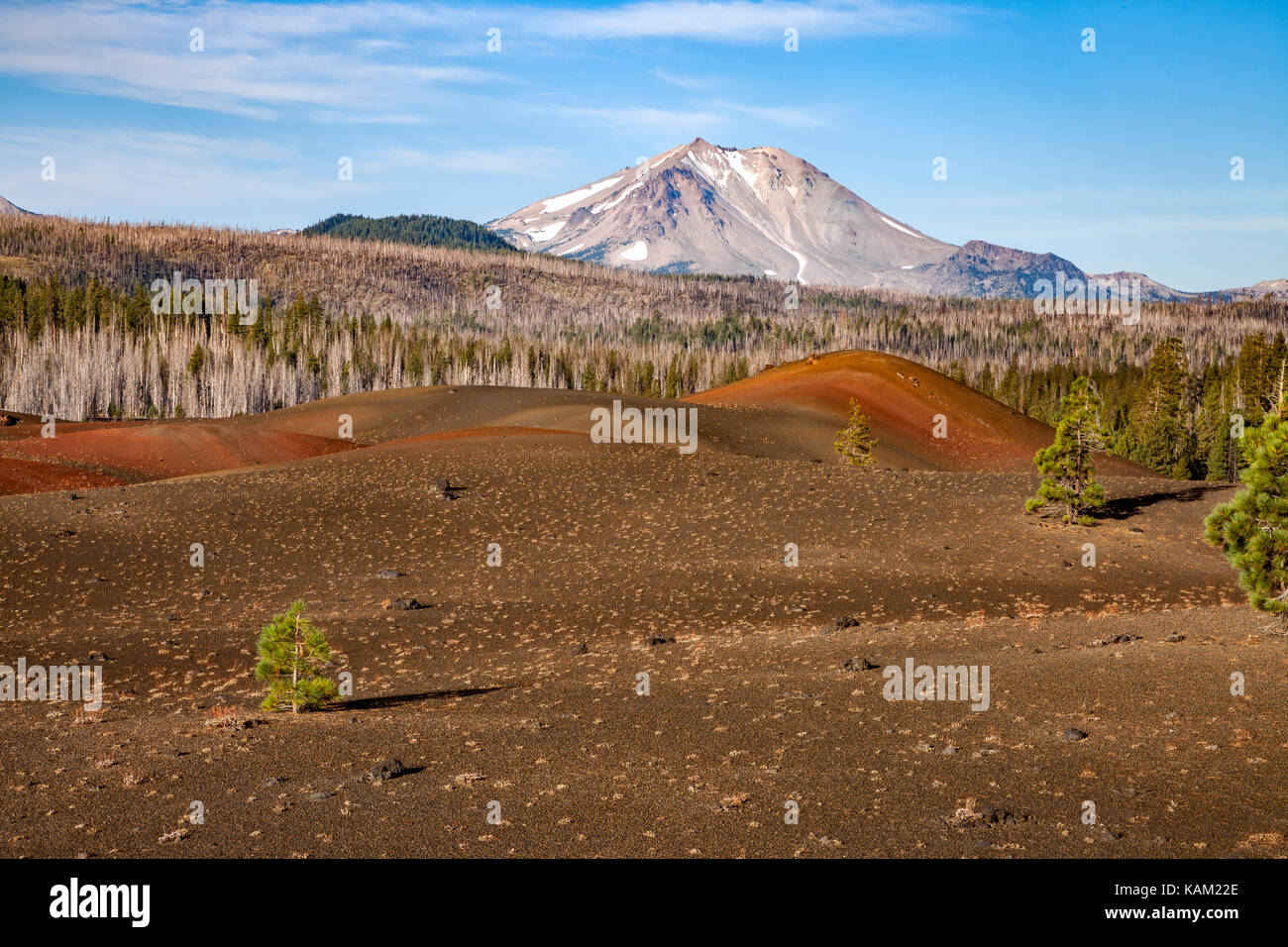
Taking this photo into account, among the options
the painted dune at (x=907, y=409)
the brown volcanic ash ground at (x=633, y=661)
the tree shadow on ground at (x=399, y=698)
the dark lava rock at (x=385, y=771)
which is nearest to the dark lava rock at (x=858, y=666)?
the brown volcanic ash ground at (x=633, y=661)

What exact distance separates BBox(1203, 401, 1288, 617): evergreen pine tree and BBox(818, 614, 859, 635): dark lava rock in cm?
741

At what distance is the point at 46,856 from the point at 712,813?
6.85 meters

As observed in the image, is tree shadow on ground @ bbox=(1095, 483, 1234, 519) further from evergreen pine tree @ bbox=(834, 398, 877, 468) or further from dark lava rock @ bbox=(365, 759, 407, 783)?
dark lava rock @ bbox=(365, 759, 407, 783)

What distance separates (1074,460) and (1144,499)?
490cm

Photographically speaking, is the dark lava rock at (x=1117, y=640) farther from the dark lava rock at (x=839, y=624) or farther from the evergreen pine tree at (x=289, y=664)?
the evergreen pine tree at (x=289, y=664)

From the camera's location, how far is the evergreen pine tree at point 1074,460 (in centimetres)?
3088

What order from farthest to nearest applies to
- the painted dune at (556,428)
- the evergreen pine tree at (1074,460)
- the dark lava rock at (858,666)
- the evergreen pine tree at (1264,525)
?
the painted dune at (556,428)
the evergreen pine tree at (1074,460)
the dark lava rock at (858,666)
the evergreen pine tree at (1264,525)

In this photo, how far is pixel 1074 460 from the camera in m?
31.8

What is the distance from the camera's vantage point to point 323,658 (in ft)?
53.5

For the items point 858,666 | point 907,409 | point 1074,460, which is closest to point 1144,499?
point 1074,460

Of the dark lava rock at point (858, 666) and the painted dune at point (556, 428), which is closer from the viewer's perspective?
the dark lava rock at point (858, 666)

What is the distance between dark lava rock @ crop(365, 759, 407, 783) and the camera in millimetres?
12938

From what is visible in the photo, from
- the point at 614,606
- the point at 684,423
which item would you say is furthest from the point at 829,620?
the point at 684,423

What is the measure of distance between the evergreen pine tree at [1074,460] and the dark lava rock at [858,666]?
49.2 ft
